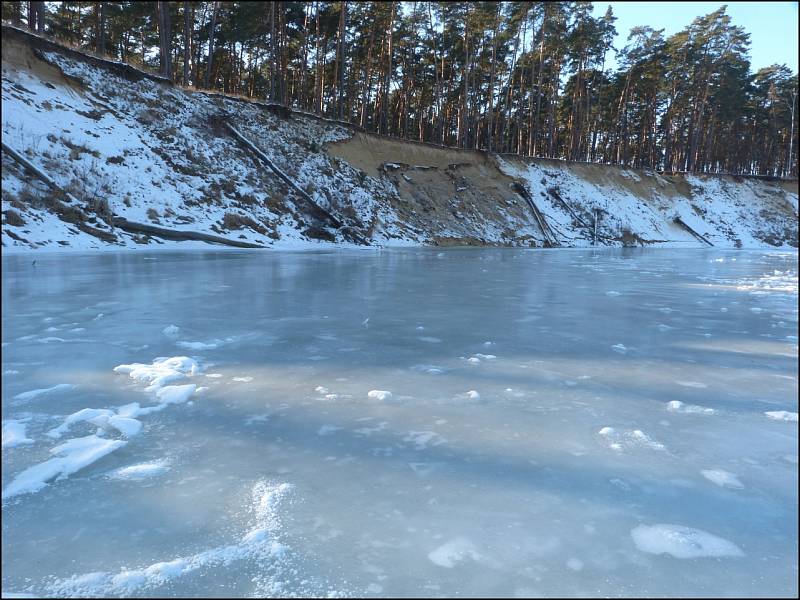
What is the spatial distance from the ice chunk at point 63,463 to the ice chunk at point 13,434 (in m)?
0.17

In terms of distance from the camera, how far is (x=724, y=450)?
7.08 ft

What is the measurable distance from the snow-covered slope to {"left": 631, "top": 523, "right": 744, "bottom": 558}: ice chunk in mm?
9950

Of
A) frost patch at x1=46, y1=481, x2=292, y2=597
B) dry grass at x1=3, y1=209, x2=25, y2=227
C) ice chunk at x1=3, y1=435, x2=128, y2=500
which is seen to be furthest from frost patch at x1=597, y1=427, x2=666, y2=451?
dry grass at x1=3, y1=209, x2=25, y2=227

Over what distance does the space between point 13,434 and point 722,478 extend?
9.02 feet

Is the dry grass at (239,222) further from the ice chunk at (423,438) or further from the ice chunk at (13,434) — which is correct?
the ice chunk at (423,438)

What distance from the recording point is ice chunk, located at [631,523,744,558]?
1484 millimetres

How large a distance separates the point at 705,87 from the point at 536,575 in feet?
147

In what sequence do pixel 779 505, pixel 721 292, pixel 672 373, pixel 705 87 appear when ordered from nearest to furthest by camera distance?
pixel 779 505 → pixel 672 373 → pixel 721 292 → pixel 705 87

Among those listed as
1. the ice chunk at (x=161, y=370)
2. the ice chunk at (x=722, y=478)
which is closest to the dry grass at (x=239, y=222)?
the ice chunk at (x=161, y=370)

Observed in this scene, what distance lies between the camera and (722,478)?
1913 mm

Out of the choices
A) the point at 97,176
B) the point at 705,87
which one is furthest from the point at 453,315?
the point at 705,87

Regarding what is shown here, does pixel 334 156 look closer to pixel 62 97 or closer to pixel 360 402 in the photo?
pixel 62 97

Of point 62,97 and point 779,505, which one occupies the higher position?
point 62,97

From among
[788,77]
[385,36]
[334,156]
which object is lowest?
[334,156]
